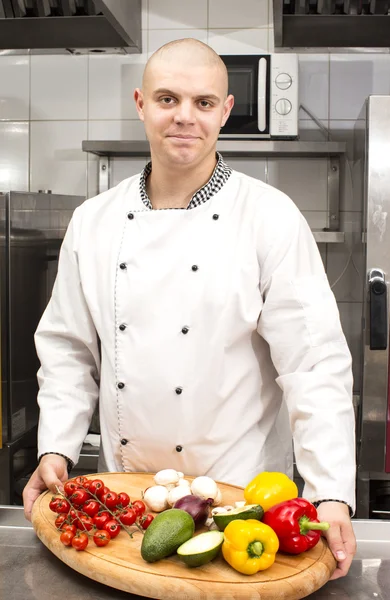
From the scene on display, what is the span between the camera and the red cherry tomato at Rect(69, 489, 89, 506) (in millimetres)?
1115

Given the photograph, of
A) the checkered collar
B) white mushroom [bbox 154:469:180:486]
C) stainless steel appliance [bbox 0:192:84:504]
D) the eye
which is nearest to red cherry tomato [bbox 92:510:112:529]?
white mushroom [bbox 154:469:180:486]

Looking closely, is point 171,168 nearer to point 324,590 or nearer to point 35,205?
point 324,590

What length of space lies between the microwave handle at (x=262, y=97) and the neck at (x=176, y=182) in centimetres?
119

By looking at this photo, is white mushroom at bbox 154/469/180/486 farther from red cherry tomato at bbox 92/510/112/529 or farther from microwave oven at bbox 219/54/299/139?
microwave oven at bbox 219/54/299/139

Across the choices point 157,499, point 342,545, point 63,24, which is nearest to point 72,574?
point 157,499

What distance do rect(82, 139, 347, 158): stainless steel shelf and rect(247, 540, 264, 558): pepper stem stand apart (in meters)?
1.81

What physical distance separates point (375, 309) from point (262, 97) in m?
0.90

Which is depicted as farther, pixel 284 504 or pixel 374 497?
pixel 374 497

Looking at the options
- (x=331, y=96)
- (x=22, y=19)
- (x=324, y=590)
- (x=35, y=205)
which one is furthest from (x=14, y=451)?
(x=331, y=96)

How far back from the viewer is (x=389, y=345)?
2234mm

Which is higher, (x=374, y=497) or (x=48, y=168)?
(x=48, y=168)

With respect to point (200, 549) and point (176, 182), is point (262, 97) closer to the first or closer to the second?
point (176, 182)

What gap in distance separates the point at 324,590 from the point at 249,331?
51cm

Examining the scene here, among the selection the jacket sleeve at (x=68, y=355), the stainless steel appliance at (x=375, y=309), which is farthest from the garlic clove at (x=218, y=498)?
the stainless steel appliance at (x=375, y=309)
